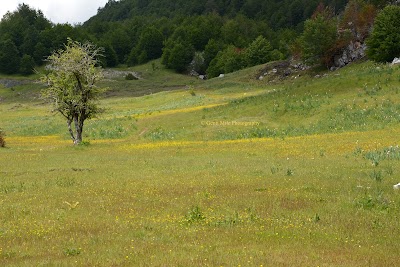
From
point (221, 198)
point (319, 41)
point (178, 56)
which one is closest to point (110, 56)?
point (178, 56)

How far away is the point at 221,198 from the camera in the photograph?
1617 centimetres

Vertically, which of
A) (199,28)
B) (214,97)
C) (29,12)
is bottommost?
(214,97)

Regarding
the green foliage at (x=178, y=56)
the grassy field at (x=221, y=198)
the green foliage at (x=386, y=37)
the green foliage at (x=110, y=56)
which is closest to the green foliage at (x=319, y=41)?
the green foliage at (x=386, y=37)

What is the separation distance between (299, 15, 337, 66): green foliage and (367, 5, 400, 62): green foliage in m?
14.3

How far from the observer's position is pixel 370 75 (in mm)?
54125

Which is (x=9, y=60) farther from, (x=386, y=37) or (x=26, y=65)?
(x=386, y=37)

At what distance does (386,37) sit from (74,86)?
44468 millimetres

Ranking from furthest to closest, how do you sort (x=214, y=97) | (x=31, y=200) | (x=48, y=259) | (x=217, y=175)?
(x=214, y=97) → (x=217, y=175) → (x=31, y=200) → (x=48, y=259)

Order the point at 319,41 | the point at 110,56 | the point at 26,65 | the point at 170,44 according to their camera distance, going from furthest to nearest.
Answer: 1. the point at 110,56
2. the point at 170,44
3. the point at 26,65
4. the point at 319,41

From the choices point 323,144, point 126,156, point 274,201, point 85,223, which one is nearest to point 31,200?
point 85,223

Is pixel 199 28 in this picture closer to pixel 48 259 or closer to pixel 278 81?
pixel 278 81

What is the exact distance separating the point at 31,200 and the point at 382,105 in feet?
118

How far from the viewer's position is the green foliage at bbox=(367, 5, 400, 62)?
6500 centimetres

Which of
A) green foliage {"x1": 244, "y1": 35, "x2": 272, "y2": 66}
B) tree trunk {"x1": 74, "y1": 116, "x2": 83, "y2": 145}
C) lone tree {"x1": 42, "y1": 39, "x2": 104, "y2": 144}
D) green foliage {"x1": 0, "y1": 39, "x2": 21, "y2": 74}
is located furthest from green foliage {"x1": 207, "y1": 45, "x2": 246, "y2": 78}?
tree trunk {"x1": 74, "y1": 116, "x2": 83, "y2": 145}
